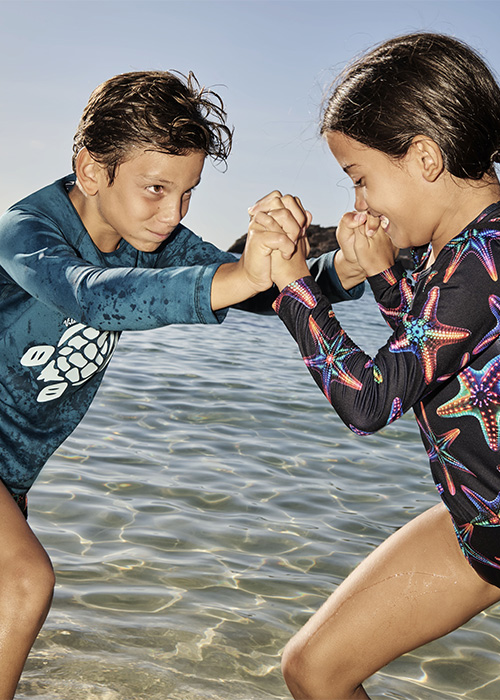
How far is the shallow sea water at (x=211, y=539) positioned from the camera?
3084 millimetres

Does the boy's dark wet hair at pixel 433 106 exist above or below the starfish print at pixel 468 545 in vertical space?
above

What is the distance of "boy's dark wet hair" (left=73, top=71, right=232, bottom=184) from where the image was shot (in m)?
→ 2.50

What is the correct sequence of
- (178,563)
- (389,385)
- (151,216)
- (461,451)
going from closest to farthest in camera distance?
(389,385)
(461,451)
(151,216)
(178,563)

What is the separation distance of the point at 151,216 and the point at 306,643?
1.39 m

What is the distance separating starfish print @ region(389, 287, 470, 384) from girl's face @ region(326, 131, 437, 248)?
0.31 m

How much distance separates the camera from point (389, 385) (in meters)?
1.93

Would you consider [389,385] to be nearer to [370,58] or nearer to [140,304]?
[140,304]

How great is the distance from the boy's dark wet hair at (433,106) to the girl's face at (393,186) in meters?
0.03

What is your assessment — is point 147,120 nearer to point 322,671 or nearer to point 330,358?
Answer: point 330,358

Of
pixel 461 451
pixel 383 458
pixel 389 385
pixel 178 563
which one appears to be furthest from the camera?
pixel 383 458

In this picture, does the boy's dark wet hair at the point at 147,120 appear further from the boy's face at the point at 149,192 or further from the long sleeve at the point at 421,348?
the long sleeve at the point at 421,348

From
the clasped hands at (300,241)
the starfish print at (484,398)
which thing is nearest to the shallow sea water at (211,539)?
the starfish print at (484,398)

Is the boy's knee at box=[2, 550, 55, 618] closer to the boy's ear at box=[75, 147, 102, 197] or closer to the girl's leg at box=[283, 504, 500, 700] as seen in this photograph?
the girl's leg at box=[283, 504, 500, 700]

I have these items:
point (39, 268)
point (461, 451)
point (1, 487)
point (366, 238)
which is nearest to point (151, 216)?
point (39, 268)
